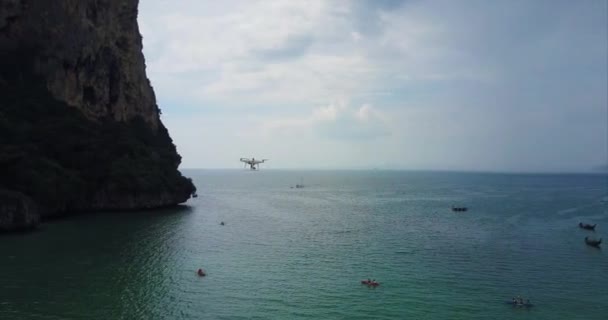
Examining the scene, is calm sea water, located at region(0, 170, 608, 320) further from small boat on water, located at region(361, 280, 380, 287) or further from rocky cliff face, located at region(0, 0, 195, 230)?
rocky cliff face, located at region(0, 0, 195, 230)

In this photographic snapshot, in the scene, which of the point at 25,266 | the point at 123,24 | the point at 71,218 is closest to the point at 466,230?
the point at 25,266

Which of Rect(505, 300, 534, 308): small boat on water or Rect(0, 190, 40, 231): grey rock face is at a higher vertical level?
Rect(0, 190, 40, 231): grey rock face

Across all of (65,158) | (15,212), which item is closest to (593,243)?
(15,212)

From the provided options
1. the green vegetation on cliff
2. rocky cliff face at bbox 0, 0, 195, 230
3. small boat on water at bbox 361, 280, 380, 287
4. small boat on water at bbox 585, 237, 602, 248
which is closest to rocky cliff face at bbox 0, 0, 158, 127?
rocky cliff face at bbox 0, 0, 195, 230

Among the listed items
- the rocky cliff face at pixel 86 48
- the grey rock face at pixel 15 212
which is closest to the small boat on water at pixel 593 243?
the grey rock face at pixel 15 212

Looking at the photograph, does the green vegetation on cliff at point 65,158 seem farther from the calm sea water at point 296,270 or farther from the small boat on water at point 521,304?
the small boat on water at point 521,304

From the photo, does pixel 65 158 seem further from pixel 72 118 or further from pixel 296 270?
pixel 296 270
